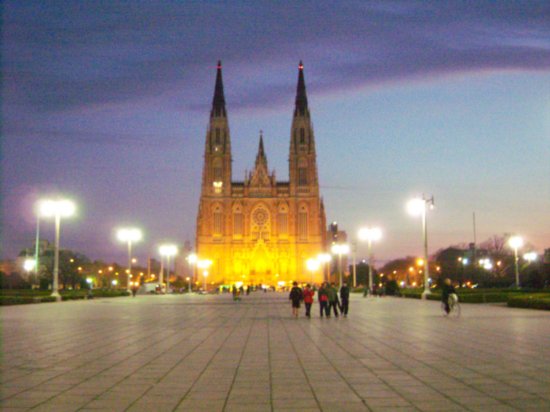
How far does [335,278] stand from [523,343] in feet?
394

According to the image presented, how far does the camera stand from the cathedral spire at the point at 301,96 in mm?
121875

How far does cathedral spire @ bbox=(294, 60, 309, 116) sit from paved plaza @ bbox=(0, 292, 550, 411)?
343ft

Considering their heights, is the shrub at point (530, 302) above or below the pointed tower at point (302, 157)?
below

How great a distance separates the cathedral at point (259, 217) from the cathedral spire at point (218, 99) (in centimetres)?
18

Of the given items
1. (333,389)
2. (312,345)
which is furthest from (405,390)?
(312,345)

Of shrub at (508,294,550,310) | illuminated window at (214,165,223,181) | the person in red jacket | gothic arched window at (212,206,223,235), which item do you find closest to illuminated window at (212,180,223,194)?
illuminated window at (214,165,223,181)

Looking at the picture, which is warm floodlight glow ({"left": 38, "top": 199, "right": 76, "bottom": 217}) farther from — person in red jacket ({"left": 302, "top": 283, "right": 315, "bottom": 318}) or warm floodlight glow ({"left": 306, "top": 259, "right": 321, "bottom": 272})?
warm floodlight glow ({"left": 306, "top": 259, "right": 321, "bottom": 272})

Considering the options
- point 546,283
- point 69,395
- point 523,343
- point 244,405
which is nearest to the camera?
point 244,405

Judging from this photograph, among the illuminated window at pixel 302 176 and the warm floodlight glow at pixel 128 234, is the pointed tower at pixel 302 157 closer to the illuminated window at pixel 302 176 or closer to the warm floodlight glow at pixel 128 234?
the illuminated window at pixel 302 176

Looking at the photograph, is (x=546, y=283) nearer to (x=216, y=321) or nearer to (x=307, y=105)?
(x=216, y=321)

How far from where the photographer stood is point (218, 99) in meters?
123

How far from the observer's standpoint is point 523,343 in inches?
581

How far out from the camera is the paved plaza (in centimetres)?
823

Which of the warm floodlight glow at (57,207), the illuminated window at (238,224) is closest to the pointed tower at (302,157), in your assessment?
the illuminated window at (238,224)
